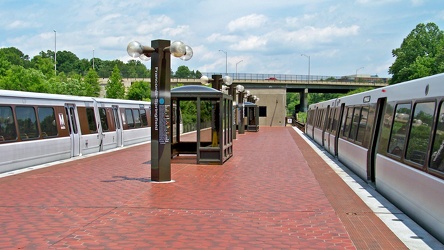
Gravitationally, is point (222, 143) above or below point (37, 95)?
below

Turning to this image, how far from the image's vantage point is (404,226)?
798cm

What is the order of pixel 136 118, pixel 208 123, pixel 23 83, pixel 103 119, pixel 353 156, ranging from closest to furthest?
pixel 353 156 → pixel 208 123 → pixel 103 119 → pixel 136 118 → pixel 23 83

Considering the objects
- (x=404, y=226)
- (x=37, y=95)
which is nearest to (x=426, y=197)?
(x=404, y=226)

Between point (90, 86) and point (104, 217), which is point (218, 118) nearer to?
point (104, 217)

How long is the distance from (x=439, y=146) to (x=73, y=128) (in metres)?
14.4

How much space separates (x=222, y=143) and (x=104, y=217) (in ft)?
27.7

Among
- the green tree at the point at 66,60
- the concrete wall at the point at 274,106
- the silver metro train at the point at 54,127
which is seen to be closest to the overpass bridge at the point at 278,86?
the concrete wall at the point at 274,106

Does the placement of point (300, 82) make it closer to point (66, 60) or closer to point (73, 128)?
point (73, 128)

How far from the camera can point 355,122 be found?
1582 cm

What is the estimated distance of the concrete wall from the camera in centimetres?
6806

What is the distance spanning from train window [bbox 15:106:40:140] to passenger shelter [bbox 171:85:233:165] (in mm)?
4436

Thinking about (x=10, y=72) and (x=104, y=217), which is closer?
(x=104, y=217)

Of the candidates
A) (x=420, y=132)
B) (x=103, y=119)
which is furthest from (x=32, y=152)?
(x=420, y=132)

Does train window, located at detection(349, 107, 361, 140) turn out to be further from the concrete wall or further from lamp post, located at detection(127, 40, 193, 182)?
the concrete wall
